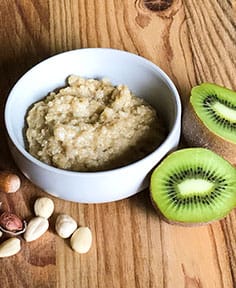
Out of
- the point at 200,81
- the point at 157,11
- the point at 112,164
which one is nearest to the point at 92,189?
the point at 112,164

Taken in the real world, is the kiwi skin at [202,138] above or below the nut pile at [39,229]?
above

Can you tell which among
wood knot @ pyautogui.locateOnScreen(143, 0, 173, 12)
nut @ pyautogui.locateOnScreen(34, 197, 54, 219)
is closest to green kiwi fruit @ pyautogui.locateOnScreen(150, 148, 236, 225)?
nut @ pyautogui.locateOnScreen(34, 197, 54, 219)

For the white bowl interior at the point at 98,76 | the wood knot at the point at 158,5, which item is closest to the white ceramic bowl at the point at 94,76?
the white bowl interior at the point at 98,76

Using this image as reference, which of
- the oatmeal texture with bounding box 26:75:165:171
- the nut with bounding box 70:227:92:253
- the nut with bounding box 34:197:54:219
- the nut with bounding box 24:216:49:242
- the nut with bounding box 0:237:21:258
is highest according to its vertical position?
the oatmeal texture with bounding box 26:75:165:171

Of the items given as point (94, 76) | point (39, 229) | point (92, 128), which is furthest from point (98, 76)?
point (39, 229)

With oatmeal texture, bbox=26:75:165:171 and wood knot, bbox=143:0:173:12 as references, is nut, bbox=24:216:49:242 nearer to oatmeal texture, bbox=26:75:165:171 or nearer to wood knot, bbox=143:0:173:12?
oatmeal texture, bbox=26:75:165:171

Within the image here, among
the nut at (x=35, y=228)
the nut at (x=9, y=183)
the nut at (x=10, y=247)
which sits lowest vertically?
the nut at (x=10, y=247)

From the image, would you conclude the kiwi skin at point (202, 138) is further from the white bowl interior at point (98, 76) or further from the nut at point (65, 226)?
the nut at point (65, 226)

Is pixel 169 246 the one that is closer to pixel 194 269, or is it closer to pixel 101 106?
pixel 194 269

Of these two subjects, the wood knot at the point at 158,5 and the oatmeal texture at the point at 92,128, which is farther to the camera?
the wood knot at the point at 158,5
